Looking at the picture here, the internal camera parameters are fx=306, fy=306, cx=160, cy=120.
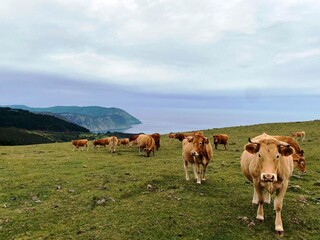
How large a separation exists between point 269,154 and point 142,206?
5104 mm

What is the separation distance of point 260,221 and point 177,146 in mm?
24102

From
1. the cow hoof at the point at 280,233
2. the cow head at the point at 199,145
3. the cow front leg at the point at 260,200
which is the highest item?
the cow head at the point at 199,145

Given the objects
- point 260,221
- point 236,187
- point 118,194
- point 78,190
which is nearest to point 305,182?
point 236,187

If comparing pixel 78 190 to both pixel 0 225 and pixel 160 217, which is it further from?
pixel 160 217

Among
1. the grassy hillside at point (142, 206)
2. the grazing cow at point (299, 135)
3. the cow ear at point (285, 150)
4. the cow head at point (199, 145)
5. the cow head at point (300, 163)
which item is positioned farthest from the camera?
the grazing cow at point (299, 135)

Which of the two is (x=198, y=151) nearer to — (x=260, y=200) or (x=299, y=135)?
(x=260, y=200)

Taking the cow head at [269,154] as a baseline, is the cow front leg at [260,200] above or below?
below

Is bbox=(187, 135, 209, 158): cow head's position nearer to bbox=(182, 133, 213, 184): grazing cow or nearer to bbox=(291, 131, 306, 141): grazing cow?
bbox=(182, 133, 213, 184): grazing cow

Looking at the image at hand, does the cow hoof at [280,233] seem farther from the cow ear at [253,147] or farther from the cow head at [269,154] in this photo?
the cow ear at [253,147]

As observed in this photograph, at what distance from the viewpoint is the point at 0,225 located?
10.2 meters

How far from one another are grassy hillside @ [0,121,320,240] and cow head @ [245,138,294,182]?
2.06m

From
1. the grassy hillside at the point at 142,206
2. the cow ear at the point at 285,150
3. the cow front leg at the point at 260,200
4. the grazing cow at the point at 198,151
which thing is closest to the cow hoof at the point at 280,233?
the grassy hillside at the point at 142,206

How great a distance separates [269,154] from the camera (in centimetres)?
884

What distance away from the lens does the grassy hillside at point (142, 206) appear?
30.9 feet
